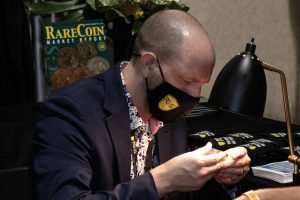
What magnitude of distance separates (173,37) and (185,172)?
350 millimetres

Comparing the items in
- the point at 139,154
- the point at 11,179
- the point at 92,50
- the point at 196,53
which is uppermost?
the point at 196,53

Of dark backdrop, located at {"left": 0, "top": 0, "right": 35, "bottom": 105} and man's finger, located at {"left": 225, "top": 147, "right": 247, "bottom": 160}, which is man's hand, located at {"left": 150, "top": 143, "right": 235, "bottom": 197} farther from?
dark backdrop, located at {"left": 0, "top": 0, "right": 35, "bottom": 105}

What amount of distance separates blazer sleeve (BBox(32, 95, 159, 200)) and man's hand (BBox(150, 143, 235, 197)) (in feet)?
0.08

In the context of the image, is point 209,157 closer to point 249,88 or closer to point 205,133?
point 249,88

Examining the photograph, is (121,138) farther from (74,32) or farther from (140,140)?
(74,32)

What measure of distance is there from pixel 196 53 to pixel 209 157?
10.4 inches

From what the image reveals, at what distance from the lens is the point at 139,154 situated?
4.75 ft

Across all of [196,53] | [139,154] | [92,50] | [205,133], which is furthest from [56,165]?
[92,50]

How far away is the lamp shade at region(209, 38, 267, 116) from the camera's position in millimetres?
1375

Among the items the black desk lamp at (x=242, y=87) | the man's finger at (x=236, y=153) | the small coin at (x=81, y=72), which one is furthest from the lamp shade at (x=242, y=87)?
the small coin at (x=81, y=72)

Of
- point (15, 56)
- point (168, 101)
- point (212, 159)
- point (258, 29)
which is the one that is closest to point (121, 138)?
point (168, 101)

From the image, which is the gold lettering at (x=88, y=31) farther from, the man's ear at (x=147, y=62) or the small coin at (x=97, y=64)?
the man's ear at (x=147, y=62)

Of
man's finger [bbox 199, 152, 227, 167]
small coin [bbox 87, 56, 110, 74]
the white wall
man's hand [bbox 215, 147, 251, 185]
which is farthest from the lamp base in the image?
the white wall

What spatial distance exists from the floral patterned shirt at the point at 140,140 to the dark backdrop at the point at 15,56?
35.3 inches
